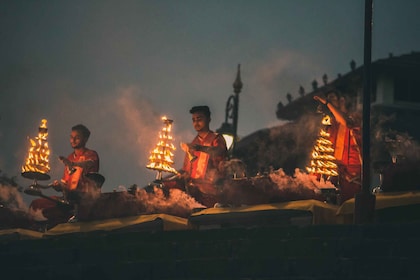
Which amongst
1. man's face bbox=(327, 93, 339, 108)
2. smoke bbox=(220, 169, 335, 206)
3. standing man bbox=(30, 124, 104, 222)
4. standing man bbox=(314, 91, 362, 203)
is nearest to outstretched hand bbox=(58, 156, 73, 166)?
standing man bbox=(30, 124, 104, 222)

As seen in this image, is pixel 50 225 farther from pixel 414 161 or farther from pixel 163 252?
pixel 414 161

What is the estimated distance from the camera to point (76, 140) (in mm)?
20078

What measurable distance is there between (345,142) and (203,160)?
2870 millimetres

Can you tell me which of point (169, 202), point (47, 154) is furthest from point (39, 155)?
point (169, 202)

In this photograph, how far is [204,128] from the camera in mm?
19125

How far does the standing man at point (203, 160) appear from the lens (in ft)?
60.1

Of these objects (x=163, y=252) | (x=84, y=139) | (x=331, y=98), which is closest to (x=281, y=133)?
(x=84, y=139)

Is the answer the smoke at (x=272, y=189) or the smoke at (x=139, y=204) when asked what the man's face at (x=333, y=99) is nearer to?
the smoke at (x=272, y=189)

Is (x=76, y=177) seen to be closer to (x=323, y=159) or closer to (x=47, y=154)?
(x=47, y=154)

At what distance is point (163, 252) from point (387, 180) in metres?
3.64

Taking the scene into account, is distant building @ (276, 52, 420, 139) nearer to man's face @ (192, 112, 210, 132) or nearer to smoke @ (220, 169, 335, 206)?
man's face @ (192, 112, 210, 132)

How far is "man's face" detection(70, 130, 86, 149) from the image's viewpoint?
20078mm

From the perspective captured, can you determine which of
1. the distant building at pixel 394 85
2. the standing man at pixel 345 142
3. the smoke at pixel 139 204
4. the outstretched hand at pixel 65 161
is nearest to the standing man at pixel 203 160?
the smoke at pixel 139 204

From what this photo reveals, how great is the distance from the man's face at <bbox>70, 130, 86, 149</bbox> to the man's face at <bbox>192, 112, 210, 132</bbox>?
2495 millimetres
